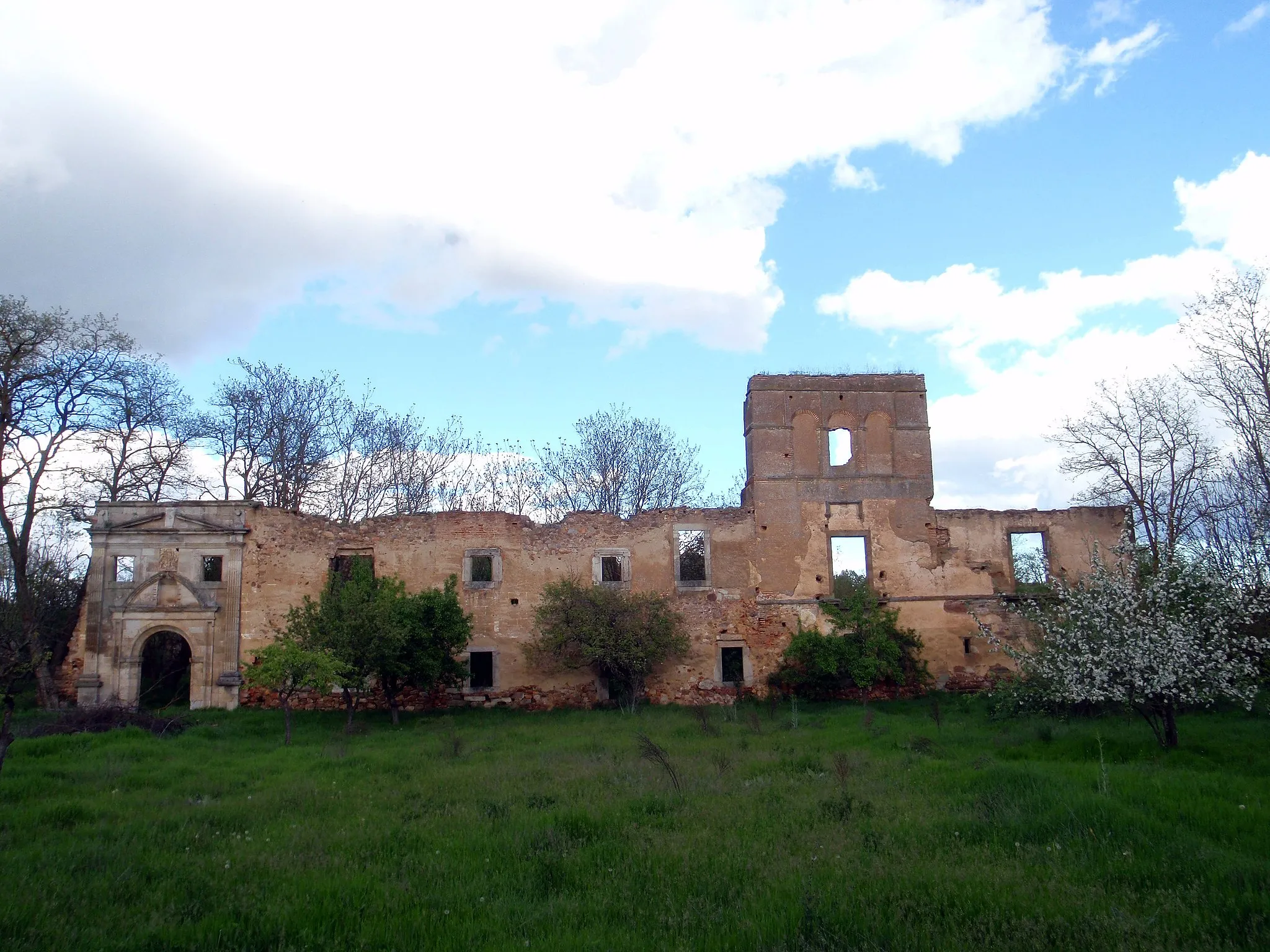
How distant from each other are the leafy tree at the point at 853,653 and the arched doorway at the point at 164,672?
15.8m

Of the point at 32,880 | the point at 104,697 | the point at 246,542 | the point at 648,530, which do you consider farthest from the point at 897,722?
the point at 104,697

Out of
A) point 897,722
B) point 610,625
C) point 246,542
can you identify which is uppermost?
point 246,542

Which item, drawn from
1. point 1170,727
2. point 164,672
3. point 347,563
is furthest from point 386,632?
point 1170,727

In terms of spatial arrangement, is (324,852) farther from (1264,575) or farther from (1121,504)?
(1121,504)

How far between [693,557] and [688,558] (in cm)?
15

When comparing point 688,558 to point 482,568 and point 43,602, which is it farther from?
point 43,602

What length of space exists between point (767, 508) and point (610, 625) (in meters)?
5.52

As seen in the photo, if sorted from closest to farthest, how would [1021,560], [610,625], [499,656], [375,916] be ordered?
[375,916] < [610,625] < [499,656] < [1021,560]

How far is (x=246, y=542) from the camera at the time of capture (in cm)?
2288

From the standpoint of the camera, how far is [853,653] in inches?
826

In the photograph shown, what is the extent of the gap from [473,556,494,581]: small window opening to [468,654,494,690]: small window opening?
1981 millimetres

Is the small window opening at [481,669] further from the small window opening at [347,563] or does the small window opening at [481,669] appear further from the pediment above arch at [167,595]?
the pediment above arch at [167,595]

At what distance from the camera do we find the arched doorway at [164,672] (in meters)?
22.7

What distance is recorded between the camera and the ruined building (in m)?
22.3
